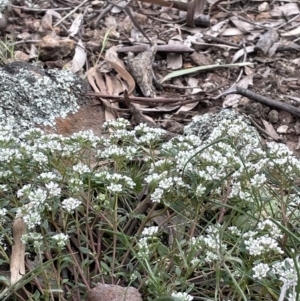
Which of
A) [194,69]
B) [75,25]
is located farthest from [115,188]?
[75,25]

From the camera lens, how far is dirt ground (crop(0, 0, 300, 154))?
275 cm

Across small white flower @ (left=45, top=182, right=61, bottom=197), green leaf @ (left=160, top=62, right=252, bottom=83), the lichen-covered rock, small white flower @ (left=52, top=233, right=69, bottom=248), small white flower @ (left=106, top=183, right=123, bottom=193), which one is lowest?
green leaf @ (left=160, top=62, right=252, bottom=83)

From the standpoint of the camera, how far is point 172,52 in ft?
10.3

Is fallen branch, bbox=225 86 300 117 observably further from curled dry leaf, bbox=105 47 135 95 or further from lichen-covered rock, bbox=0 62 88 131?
lichen-covered rock, bbox=0 62 88 131

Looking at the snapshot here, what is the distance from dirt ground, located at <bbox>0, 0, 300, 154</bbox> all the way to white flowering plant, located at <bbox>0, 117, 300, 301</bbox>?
0.72 m

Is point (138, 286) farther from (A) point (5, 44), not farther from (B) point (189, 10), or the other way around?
(B) point (189, 10)

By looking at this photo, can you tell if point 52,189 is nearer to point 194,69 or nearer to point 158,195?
point 158,195

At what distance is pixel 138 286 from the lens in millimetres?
1608

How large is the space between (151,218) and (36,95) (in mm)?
900

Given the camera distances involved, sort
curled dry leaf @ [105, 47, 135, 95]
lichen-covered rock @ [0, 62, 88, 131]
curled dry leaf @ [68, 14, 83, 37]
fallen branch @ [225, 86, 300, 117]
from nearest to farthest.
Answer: lichen-covered rock @ [0, 62, 88, 131] → fallen branch @ [225, 86, 300, 117] → curled dry leaf @ [105, 47, 135, 95] → curled dry leaf @ [68, 14, 83, 37]

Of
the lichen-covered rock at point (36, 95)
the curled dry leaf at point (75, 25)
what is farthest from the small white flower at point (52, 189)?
the curled dry leaf at point (75, 25)

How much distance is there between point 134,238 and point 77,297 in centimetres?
20

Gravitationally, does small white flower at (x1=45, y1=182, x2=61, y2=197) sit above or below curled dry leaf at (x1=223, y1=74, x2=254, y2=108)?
above

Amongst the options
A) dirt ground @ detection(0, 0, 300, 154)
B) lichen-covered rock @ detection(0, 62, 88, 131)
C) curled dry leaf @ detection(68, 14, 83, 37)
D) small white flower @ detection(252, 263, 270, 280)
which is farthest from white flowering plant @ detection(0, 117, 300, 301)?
curled dry leaf @ detection(68, 14, 83, 37)
